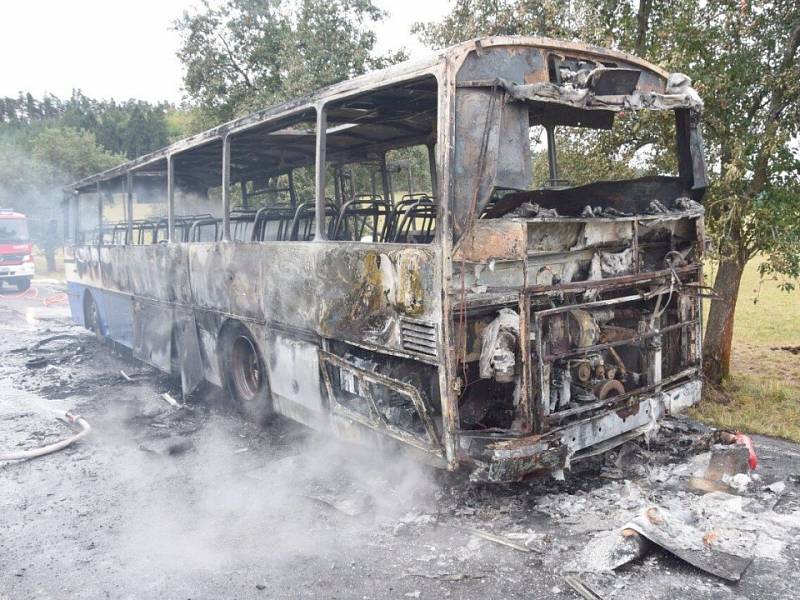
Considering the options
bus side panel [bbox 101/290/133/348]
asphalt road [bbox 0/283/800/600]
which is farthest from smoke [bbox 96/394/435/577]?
bus side panel [bbox 101/290/133/348]

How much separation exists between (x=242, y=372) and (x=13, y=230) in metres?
17.3

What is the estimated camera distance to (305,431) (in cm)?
591

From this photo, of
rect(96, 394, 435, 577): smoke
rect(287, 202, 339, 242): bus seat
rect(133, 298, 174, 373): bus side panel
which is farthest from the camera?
rect(133, 298, 174, 373): bus side panel

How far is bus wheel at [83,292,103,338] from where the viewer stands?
418 inches

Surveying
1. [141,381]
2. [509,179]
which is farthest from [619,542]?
[141,381]

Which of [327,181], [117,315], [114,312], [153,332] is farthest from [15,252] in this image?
[327,181]

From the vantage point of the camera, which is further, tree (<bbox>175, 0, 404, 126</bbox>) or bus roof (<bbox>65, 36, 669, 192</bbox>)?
tree (<bbox>175, 0, 404, 126</bbox>)

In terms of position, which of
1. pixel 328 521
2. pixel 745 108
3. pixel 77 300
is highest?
pixel 745 108

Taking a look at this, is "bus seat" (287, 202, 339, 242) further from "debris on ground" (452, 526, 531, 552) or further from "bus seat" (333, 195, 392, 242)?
"debris on ground" (452, 526, 531, 552)

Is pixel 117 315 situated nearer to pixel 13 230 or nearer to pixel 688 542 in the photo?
pixel 688 542

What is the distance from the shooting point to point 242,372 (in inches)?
257

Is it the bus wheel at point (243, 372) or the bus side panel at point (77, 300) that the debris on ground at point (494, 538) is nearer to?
the bus wheel at point (243, 372)

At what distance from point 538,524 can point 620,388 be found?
3.66ft

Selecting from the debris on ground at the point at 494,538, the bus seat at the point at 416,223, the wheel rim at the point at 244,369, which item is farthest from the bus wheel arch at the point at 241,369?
the debris on ground at the point at 494,538
